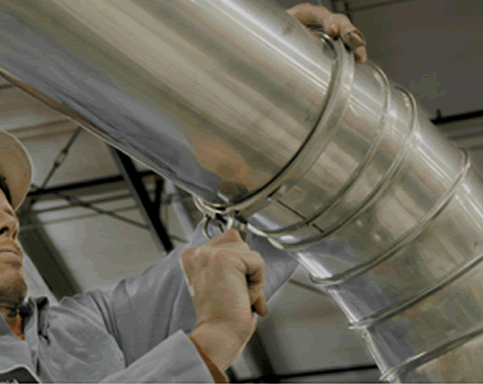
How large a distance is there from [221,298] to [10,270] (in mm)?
775

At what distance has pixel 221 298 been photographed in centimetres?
115

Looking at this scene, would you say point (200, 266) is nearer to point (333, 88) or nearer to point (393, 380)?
point (333, 88)

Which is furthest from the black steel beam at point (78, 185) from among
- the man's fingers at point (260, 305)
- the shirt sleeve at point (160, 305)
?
the man's fingers at point (260, 305)

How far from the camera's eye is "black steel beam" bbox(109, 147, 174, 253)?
19.4 ft

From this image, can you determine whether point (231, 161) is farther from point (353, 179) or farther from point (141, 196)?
point (141, 196)

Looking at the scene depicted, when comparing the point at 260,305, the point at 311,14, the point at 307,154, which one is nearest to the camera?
the point at 260,305

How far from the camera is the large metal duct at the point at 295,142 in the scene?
3.71 ft

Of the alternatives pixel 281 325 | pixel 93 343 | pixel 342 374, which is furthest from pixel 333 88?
pixel 342 374

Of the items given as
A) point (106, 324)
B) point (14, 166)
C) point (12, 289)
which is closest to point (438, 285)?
point (106, 324)

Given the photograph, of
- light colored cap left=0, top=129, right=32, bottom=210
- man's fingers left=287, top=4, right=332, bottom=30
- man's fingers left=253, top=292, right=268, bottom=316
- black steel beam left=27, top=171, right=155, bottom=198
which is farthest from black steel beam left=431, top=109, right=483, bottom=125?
man's fingers left=253, top=292, right=268, bottom=316

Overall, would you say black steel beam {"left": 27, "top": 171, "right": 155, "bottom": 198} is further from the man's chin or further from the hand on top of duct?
A: the hand on top of duct

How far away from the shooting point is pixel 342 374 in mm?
7910

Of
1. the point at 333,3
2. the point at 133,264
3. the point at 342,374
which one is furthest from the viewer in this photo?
the point at 342,374

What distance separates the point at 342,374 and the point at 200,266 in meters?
7.19
